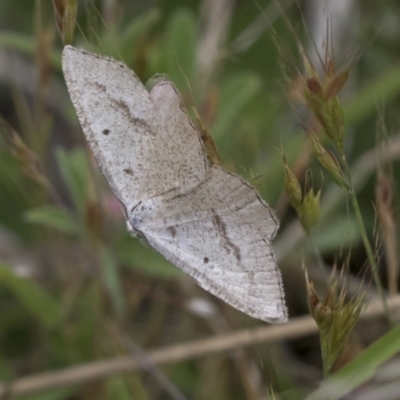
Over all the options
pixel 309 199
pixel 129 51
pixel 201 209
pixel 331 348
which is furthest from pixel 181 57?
pixel 331 348

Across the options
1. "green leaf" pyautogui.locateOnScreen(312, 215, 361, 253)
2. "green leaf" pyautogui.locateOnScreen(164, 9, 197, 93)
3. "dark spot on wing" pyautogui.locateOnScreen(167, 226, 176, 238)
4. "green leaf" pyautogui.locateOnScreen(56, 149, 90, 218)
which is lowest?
"green leaf" pyautogui.locateOnScreen(312, 215, 361, 253)

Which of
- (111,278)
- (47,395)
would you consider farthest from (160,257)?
(47,395)

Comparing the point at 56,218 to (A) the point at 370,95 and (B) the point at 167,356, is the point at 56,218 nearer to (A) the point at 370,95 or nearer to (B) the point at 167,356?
(B) the point at 167,356

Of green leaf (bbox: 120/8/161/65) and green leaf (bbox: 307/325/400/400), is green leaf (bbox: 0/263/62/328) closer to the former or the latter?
green leaf (bbox: 120/8/161/65)

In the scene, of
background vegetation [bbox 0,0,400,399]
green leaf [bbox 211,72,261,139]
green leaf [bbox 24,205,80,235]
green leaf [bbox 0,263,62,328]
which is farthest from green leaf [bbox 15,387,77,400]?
green leaf [bbox 211,72,261,139]

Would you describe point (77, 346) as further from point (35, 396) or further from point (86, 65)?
point (86, 65)
